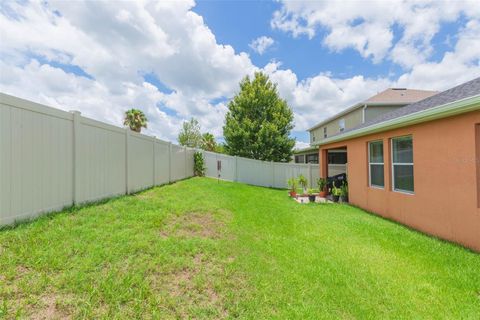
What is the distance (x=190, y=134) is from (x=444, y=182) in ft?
93.6

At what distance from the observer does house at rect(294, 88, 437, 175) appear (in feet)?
50.1

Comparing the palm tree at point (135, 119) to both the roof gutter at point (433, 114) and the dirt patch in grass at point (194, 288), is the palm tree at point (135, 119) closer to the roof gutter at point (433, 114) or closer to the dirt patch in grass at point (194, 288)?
the roof gutter at point (433, 114)

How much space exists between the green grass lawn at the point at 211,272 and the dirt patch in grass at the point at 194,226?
0.02 metres

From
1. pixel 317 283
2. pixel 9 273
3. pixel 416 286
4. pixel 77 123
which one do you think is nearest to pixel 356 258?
pixel 416 286

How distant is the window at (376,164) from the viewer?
7410 millimetres

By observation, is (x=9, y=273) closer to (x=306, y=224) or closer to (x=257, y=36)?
(x=306, y=224)

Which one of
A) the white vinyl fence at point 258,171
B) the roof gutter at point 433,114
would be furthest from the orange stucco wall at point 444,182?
the white vinyl fence at point 258,171

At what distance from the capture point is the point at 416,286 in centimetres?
312

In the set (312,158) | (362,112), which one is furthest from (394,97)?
(312,158)

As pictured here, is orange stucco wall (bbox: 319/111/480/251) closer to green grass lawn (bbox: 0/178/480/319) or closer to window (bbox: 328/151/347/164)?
green grass lawn (bbox: 0/178/480/319)

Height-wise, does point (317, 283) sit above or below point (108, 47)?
below

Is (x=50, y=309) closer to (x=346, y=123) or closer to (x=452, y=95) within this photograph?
(x=452, y=95)

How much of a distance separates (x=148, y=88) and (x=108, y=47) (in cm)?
772

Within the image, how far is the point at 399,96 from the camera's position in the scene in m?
16.5
